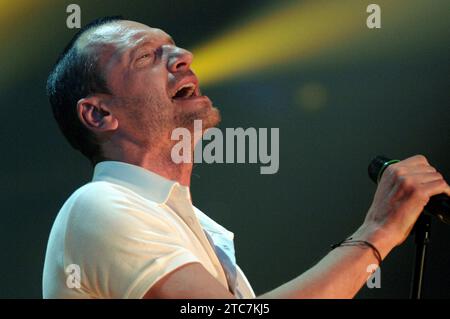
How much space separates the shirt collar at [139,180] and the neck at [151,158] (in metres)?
0.06

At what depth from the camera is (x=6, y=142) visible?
1.75 m

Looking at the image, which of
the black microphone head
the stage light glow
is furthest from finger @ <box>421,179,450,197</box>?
the stage light glow

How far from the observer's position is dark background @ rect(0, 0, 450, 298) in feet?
5.82

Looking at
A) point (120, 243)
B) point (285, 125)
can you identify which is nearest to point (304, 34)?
point (285, 125)

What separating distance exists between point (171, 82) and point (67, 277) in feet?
1.63

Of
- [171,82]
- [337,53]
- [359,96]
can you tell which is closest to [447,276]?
[359,96]

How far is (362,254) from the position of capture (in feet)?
3.87

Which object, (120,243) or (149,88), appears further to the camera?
(149,88)

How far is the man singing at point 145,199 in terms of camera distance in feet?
3.72

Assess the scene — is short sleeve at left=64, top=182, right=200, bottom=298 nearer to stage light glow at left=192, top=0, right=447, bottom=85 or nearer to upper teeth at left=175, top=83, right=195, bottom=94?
upper teeth at left=175, top=83, right=195, bottom=94

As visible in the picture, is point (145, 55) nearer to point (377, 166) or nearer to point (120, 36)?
point (120, 36)

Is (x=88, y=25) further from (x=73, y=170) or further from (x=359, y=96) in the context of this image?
(x=359, y=96)

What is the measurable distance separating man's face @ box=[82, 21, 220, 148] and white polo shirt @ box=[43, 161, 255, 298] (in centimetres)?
20

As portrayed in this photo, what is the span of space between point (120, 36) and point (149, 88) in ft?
0.46
